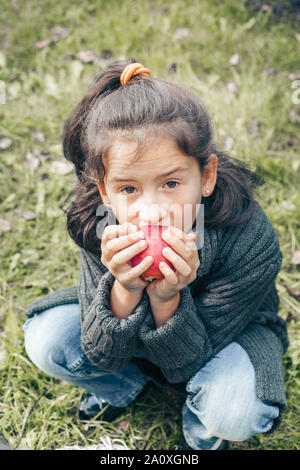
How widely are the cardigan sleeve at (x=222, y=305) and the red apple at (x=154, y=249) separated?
0.22 m

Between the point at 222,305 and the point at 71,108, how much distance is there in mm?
1837

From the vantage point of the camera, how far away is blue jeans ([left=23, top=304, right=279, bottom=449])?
5.44 feet

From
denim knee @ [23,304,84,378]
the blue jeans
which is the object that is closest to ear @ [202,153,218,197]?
the blue jeans

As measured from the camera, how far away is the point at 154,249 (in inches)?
55.5

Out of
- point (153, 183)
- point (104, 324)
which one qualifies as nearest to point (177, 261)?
point (153, 183)

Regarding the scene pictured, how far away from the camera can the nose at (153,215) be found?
4.83 feet

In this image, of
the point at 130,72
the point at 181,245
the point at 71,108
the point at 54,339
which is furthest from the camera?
the point at 71,108

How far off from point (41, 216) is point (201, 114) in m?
1.36

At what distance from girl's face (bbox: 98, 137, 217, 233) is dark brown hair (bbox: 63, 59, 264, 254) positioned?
37mm

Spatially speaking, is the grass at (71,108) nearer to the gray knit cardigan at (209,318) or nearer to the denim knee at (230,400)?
the denim knee at (230,400)

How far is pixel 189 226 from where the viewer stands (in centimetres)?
161

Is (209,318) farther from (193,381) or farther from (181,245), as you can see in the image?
(181,245)

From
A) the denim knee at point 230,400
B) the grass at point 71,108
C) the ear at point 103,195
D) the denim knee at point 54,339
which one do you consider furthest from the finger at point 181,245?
the grass at point 71,108

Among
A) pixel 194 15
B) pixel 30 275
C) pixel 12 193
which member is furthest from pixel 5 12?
pixel 30 275
